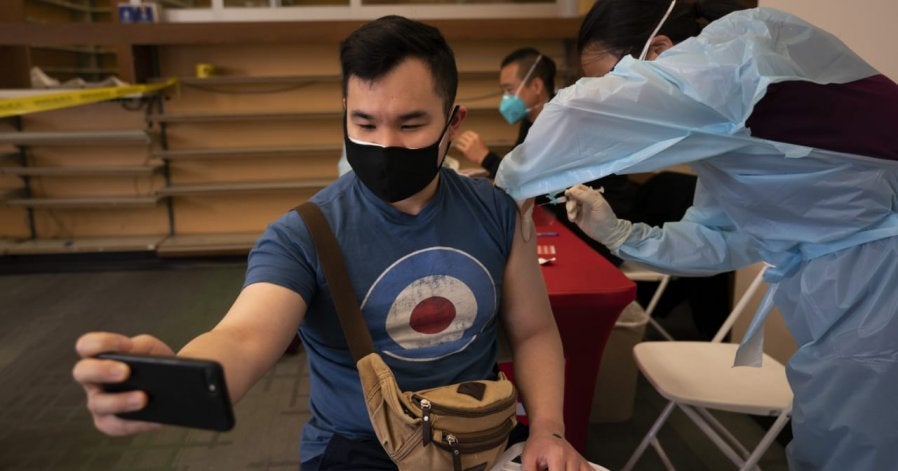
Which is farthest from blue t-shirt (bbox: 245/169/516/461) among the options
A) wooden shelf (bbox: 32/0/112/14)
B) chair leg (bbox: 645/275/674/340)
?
wooden shelf (bbox: 32/0/112/14)

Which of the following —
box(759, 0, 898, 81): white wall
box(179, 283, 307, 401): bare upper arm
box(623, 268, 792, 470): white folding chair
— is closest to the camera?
box(179, 283, 307, 401): bare upper arm

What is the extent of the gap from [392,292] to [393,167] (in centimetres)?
24

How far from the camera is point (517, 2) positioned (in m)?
4.75

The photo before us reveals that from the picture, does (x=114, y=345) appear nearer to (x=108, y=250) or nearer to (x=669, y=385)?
(x=669, y=385)

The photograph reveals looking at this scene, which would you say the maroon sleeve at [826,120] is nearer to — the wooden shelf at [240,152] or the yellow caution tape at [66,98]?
the yellow caution tape at [66,98]

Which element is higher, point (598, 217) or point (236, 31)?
point (236, 31)

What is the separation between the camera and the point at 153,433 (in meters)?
2.23

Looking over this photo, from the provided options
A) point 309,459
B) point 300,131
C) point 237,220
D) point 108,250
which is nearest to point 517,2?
point 300,131

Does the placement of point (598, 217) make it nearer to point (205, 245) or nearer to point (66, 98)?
point (66, 98)

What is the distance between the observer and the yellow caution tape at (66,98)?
312 cm

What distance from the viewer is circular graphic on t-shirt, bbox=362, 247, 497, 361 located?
1.07m

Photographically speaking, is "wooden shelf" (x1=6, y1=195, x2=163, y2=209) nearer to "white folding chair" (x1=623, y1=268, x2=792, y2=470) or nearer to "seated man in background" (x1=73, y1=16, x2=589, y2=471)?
"seated man in background" (x1=73, y1=16, x2=589, y2=471)

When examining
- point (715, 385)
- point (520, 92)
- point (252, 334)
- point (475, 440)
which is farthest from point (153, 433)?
point (520, 92)

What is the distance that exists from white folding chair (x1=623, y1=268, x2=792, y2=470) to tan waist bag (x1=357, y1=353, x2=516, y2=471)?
2.54 ft
